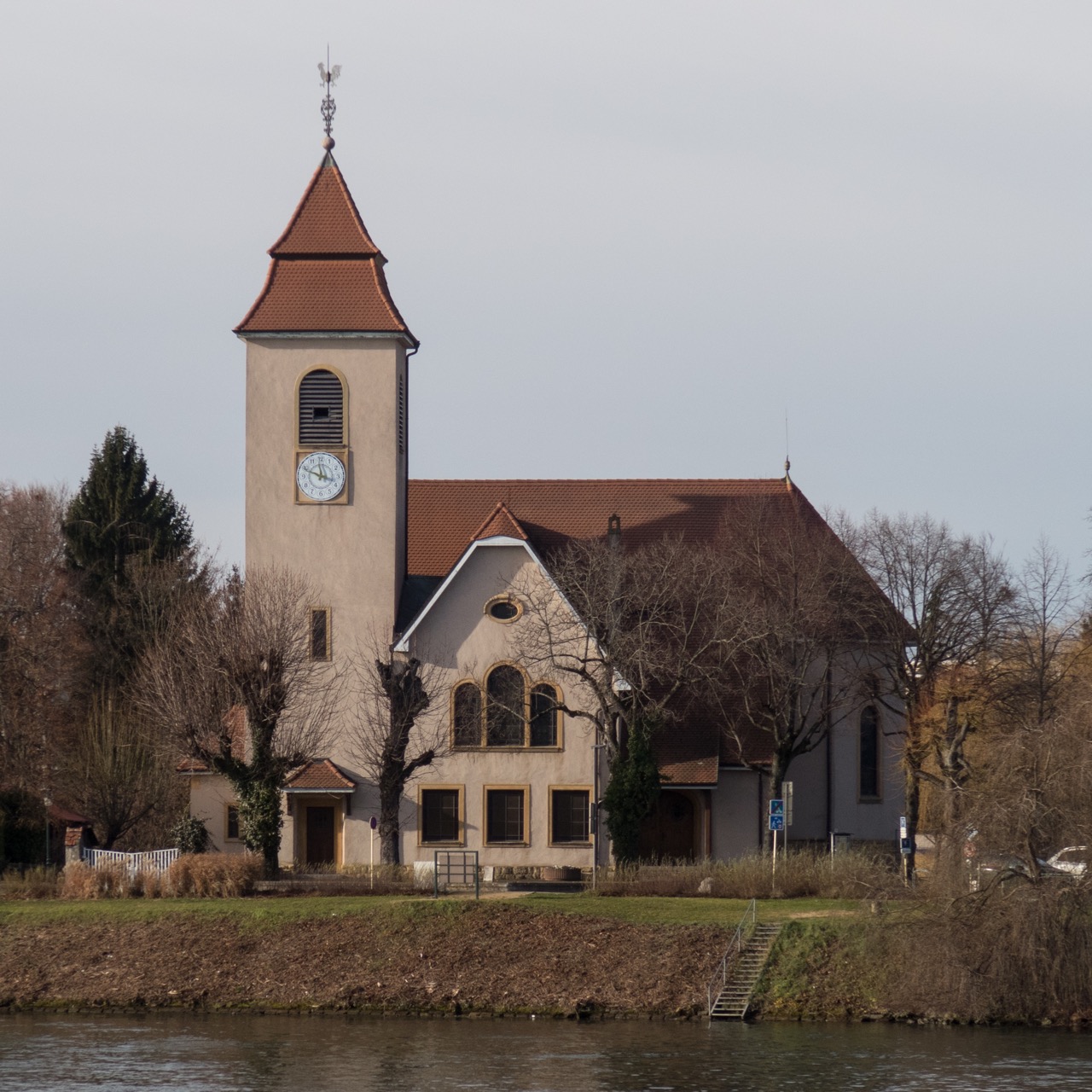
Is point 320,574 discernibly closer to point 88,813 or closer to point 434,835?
point 434,835

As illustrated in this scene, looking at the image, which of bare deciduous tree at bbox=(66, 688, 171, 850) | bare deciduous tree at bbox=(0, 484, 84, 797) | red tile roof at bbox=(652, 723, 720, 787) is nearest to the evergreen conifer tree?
bare deciduous tree at bbox=(0, 484, 84, 797)

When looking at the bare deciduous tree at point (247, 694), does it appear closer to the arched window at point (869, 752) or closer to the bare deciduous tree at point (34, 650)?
the bare deciduous tree at point (34, 650)

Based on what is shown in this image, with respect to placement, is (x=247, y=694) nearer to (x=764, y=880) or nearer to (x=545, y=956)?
(x=545, y=956)

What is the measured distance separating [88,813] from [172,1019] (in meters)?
20.6

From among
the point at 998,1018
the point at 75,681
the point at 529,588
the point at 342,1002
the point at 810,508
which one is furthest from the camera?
the point at 75,681

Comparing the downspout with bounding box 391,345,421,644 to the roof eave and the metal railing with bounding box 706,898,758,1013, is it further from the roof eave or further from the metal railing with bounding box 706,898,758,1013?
the metal railing with bounding box 706,898,758,1013

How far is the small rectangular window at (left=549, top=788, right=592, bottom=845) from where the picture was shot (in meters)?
49.3

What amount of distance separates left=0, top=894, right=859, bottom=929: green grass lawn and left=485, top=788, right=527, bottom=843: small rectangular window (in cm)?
812

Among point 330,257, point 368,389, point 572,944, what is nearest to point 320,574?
point 368,389

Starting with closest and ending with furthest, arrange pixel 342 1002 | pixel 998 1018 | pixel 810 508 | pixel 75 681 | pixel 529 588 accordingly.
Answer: pixel 998 1018 < pixel 342 1002 < pixel 529 588 < pixel 810 508 < pixel 75 681

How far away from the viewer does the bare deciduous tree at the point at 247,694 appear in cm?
4403

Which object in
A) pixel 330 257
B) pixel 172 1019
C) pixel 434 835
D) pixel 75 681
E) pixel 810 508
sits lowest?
pixel 172 1019

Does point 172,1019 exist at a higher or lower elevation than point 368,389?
lower

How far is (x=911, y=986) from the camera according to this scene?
3450 centimetres
